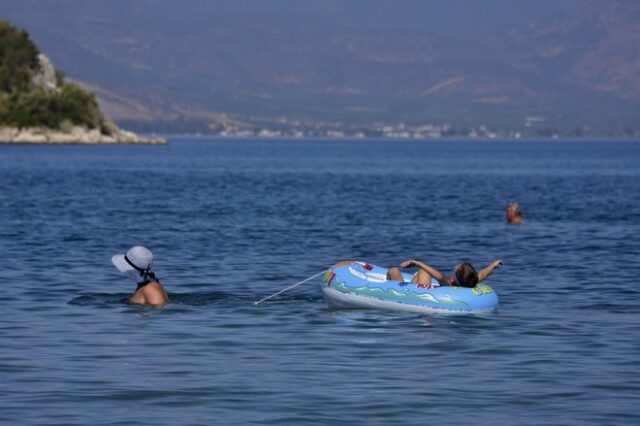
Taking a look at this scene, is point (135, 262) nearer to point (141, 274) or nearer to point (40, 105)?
point (141, 274)

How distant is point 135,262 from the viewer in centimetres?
2491

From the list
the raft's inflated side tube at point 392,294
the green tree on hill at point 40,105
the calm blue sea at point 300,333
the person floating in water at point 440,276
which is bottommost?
the calm blue sea at point 300,333

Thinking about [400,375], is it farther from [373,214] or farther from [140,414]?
[373,214]

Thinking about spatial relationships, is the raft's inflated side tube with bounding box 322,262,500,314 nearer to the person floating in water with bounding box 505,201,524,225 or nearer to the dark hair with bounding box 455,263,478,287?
the dark hair with bounding box 455,263,478,287

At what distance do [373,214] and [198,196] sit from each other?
55.8 ft

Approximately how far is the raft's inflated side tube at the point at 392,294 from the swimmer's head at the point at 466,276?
0.16m

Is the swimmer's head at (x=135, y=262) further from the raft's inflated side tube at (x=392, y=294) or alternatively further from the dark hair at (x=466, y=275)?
the dark hair at (x=466, y=275)

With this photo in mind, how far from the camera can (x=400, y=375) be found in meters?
19.5

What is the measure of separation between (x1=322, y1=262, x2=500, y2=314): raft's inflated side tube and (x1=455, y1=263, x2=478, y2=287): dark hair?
0.17 m

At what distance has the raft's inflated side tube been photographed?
81.3 ft

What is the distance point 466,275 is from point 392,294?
54.9 inches

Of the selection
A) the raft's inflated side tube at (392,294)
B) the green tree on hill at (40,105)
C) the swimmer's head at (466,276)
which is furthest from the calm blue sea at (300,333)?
the green tree on hill at (40,105)

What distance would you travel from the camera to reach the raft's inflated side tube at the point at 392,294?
81.3 feet

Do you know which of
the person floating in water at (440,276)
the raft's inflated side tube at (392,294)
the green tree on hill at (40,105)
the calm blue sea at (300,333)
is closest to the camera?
the calm blue sea at (300,333)
